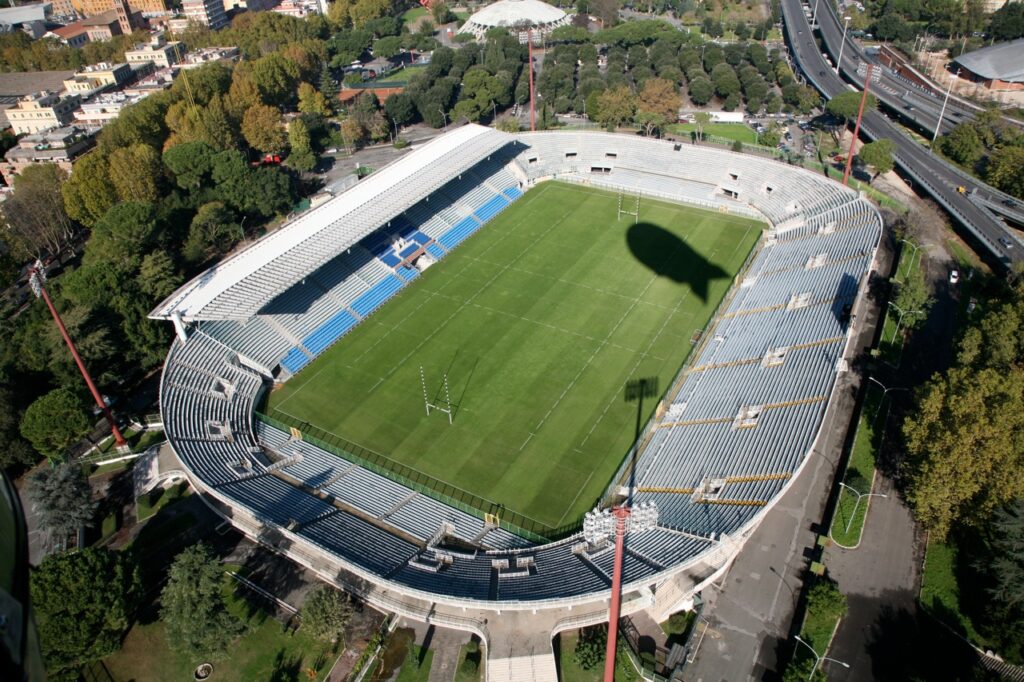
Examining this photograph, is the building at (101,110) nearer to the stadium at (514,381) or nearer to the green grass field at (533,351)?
the stadium at (514,381)

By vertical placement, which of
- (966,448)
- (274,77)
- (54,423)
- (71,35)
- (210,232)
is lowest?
(54,423)

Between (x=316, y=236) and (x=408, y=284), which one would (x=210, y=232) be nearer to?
(x=316, y=236)

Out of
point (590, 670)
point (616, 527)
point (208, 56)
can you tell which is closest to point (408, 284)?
point (590, 670)

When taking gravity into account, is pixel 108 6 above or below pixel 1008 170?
above

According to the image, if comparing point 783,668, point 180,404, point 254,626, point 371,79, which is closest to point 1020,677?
point 783,668

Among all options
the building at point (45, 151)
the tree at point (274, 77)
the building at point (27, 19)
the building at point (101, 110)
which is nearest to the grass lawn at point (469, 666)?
the building at point (45, 151)

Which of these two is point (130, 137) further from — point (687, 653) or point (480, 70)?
point (687, 653)
